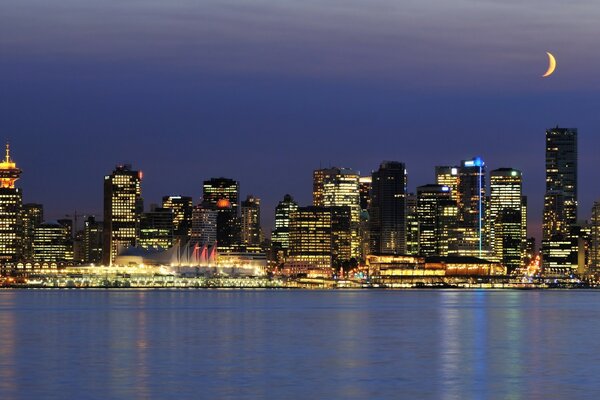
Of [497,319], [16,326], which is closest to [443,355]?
[16,326]

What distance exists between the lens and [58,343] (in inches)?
3452

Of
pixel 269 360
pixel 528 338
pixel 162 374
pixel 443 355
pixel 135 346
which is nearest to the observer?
pixel 162 374

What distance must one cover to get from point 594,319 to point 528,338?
36.5 m

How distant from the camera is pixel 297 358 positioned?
74.4m

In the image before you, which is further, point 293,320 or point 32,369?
point 293,320

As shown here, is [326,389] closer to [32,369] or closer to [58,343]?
[32,369]

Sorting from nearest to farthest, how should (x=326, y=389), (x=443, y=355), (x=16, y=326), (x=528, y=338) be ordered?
(x=326, y=389), (x=443, y=355), (x=528, y=338), (x=16, y=326)

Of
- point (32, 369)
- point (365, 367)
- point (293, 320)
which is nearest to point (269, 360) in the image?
point (365, 367)

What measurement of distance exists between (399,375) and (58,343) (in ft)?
100

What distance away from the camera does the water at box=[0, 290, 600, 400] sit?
191ft

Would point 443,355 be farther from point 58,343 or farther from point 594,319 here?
point 594,319

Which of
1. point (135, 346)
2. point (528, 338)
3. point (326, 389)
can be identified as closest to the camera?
point (326, 389)

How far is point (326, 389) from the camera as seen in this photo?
57.9 m

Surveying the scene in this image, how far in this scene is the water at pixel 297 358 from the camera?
58.1 metres
